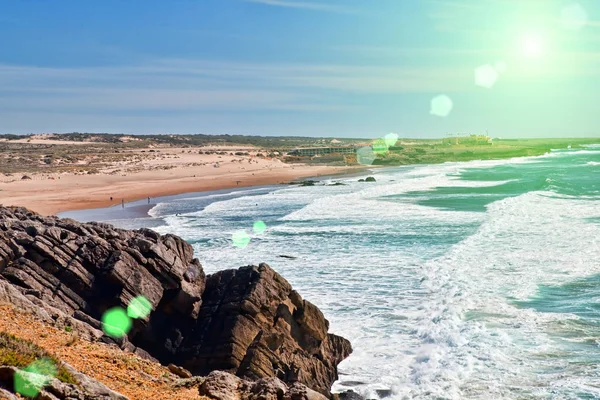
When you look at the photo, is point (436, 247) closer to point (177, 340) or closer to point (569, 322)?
point (569, 322)

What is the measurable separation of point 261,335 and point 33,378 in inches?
288

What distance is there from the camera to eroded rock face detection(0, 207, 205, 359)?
15367mm

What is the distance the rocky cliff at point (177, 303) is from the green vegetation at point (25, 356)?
3.63m

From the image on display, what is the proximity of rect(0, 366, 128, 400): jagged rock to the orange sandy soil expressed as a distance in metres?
0.93

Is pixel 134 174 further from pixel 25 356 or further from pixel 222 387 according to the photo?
pixel 25 356

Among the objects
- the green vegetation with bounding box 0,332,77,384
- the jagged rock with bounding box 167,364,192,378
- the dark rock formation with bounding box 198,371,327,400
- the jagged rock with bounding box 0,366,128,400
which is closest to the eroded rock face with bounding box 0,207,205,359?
the jagged rock with bounding box 167,364,192,378

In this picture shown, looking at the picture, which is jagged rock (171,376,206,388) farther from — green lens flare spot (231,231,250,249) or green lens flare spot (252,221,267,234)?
green lens flare spot (252,221,267,234)

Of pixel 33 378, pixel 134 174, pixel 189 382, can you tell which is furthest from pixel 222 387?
pixel 134 174

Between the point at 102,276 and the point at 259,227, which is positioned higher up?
the point at 102,276

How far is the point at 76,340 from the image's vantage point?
Result: 1193 centimetres

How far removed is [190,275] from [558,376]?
10.2 meters

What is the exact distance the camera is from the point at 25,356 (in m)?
9.35

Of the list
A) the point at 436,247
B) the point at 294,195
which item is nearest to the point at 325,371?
the point at 436,247

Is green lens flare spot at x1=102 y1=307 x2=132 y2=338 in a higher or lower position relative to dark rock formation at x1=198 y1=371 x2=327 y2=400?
higher
